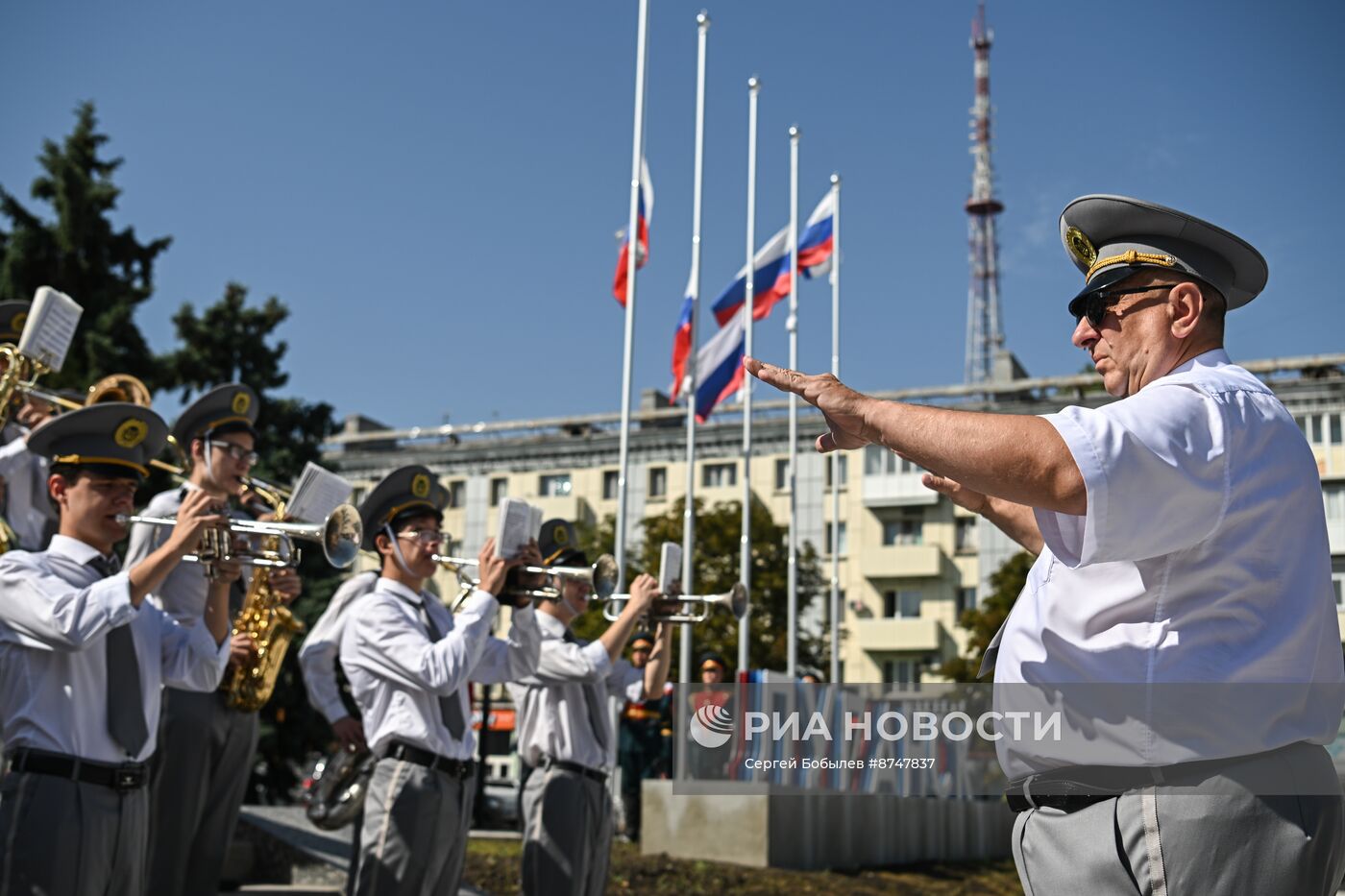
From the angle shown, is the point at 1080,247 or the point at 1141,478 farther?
the point at 1080,247

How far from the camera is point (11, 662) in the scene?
5.44 meters

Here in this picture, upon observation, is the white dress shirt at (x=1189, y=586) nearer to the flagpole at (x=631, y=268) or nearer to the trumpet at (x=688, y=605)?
the trumpet at (x=688, y=605)

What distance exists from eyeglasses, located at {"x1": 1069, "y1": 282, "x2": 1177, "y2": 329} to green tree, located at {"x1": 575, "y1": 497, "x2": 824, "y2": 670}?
1382 inches

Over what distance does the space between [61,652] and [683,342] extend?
58.4ft

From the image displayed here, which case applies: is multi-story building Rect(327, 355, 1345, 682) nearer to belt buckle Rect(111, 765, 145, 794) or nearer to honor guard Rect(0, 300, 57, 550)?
honor guard Rect(0, 300, 57, 550)

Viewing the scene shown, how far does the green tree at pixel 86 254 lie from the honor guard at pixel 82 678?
22.3 metres

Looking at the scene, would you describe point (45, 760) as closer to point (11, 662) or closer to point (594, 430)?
point (11, 662)

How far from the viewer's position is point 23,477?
8.48 m

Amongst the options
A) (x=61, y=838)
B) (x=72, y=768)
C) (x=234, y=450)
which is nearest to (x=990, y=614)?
(x=234, y=450)

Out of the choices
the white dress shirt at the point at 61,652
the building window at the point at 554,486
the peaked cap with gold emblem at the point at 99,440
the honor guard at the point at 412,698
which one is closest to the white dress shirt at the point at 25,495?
the honor guard at the point at 412,698

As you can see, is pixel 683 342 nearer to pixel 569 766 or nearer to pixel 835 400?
pixel 569 766

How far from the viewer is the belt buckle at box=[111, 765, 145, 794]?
5.44 m

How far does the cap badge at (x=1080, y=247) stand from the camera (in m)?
3.44

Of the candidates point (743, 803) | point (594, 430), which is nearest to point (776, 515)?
point (594, 430)
